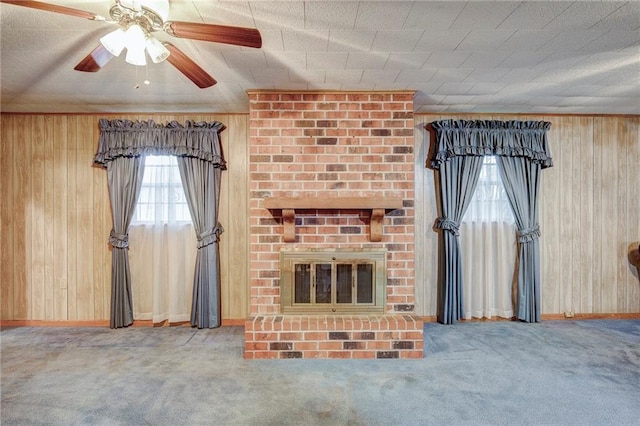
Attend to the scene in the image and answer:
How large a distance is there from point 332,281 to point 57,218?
3078 mm

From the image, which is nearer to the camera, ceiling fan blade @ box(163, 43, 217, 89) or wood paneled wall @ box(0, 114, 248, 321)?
ceiling fan blade @ box(163, 43, 217, 89)

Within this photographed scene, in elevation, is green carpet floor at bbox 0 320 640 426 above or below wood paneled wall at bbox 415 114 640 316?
below

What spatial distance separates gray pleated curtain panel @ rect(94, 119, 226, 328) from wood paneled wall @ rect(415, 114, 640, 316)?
331cm

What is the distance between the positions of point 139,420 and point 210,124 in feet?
8.85

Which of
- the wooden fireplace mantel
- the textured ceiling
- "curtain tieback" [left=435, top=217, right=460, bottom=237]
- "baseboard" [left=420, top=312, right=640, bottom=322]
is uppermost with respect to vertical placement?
the textured ceiling

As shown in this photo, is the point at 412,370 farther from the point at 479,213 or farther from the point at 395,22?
the point at 395,22

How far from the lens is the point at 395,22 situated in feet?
6.47

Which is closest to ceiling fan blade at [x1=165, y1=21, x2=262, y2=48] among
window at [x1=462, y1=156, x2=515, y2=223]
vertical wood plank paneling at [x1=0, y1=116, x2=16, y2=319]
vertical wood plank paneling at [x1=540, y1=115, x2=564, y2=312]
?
window at [x1=462, y1=156, x2=515, y2=223]

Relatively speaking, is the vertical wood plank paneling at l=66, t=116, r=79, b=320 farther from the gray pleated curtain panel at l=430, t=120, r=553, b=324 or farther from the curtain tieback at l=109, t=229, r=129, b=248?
the gray pleated curtain panel at l=430, t=120, r=553, b=324

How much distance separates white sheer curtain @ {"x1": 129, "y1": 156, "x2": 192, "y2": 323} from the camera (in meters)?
3.66

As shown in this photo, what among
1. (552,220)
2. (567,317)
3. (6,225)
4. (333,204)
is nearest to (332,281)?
(333,204)

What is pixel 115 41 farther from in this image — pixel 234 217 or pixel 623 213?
pixel 623 213

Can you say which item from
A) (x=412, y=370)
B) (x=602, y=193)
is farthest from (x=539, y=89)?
(x=412, y=370)

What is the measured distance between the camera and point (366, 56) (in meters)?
2.38
